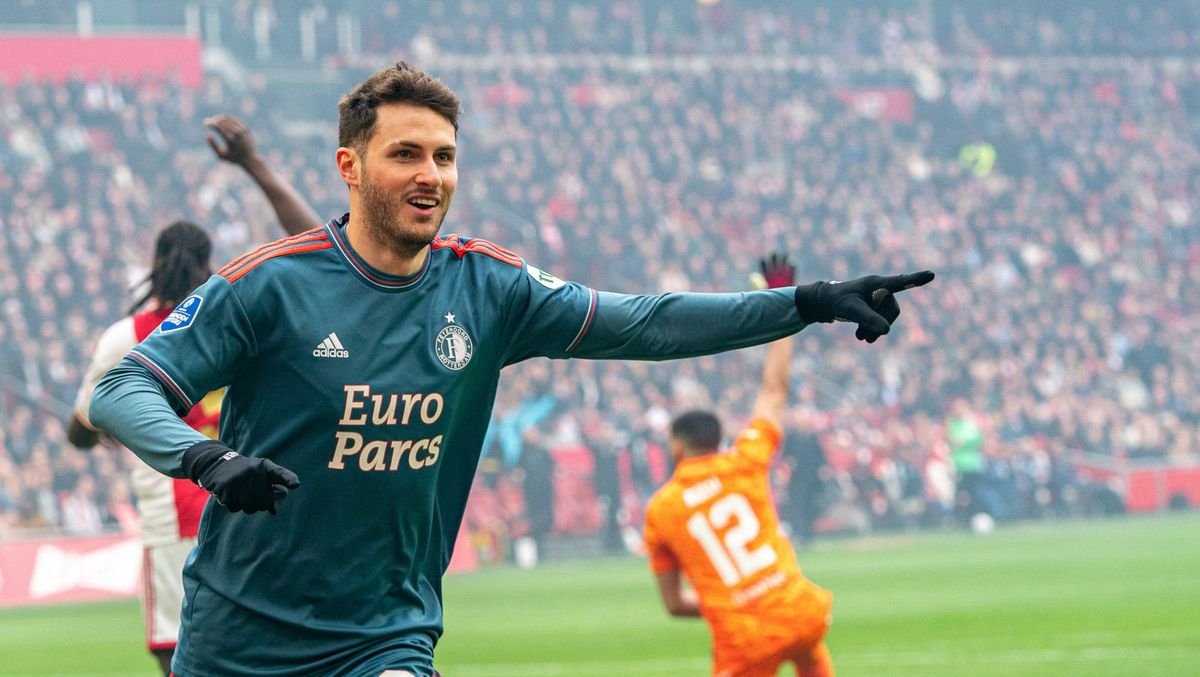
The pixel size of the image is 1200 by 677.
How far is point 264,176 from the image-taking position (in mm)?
5738

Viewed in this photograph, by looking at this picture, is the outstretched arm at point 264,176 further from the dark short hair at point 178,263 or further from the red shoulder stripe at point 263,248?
the red shoulder stripe at point 263,248

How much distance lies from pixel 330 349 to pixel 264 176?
2.47 metres

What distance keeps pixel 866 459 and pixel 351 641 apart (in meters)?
21.8

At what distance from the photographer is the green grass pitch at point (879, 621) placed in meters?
10.9

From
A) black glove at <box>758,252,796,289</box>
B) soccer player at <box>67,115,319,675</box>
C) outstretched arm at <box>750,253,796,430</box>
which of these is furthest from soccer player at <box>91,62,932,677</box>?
outstretched arm at <box>750,253,796,430</box>

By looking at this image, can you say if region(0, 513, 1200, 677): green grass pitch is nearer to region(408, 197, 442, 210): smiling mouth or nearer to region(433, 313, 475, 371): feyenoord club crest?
region(433, 313, 475, 371): feyenoord club crest

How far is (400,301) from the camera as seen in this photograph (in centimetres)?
354

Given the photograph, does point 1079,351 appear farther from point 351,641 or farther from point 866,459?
point 351,641

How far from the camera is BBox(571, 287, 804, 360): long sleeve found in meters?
3.76

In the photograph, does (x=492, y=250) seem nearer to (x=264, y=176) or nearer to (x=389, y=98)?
(x=389, y=98)

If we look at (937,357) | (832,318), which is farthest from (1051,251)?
(832,318)

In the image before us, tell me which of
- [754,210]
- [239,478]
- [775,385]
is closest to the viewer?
[239,478]

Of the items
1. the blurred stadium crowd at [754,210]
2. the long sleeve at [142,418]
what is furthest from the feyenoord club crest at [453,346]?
the blurred stadium crowd at [754,210]

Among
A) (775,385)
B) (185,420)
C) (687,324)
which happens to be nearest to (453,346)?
(687,324)
